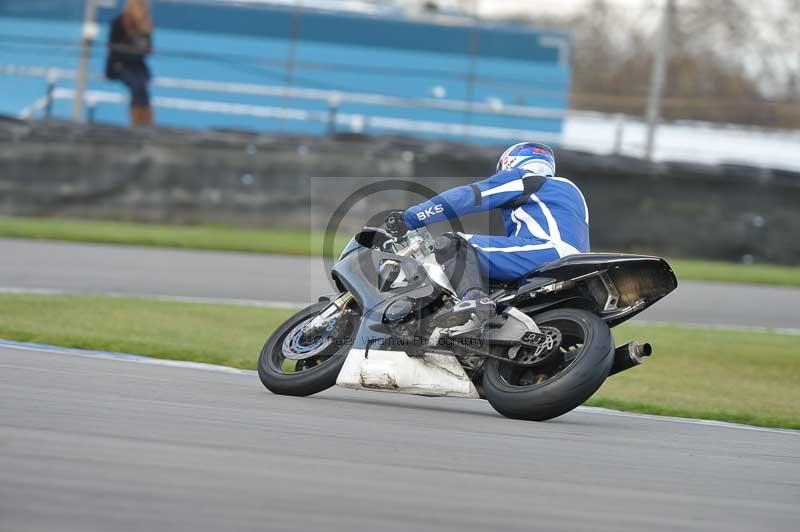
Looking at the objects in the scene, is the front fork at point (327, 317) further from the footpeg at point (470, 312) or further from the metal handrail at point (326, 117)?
the metal handrail at point (326, 117)

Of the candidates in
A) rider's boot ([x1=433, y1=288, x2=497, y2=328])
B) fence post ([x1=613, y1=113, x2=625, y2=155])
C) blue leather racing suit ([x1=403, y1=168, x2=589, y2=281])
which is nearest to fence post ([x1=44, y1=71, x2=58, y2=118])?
fence post ([x1=613, y1=113, x2=625, y2=155])

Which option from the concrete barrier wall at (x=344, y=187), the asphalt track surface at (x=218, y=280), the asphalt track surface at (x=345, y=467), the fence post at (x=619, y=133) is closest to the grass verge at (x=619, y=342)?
the asphalt track surface at (x=218, y=280)

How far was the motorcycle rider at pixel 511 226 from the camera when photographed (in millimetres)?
6980

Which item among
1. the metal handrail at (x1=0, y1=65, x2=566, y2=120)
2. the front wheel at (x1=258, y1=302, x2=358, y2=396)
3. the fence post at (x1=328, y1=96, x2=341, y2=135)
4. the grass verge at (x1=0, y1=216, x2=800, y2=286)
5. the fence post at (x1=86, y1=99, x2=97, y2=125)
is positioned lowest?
the grass verge at (x1=0, y1=216, x2=800, y2=286)

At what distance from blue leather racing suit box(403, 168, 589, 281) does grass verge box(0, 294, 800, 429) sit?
1712 mm

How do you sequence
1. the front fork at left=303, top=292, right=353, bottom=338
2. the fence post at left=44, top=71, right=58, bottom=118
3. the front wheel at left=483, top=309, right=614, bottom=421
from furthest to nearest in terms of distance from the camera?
the fence post at left=44, top=71, right=58, bottom=118 < the front fork at left=303, top=292, right=353, bottom=338 < the front wheel at left=483, top=309, right=614, bottom=421

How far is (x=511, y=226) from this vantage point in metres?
7.17

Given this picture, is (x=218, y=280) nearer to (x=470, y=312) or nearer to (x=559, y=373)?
(x=470, y=312)

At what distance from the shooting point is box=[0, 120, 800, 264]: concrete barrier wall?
18219 mm

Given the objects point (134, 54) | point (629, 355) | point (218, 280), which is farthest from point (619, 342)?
point (134, 54)

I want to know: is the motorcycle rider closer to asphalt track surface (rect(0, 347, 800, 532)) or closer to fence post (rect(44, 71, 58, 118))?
asphalt track surface (rect(0, 347, 800, 532))

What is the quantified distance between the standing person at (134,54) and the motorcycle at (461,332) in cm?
1388

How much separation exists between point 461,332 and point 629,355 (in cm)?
89

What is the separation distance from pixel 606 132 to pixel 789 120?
11.1 ft
